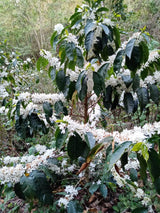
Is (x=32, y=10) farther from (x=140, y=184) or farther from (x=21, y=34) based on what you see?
(x=140, y=184)

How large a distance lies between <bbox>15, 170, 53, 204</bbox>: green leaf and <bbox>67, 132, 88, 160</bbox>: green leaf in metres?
0.24

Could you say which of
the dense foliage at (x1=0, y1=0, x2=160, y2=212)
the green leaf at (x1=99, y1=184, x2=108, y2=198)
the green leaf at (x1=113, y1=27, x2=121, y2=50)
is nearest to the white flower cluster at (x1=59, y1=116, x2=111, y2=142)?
the dense foliage at (x1=0, y1=0, x2=160, y2=212)

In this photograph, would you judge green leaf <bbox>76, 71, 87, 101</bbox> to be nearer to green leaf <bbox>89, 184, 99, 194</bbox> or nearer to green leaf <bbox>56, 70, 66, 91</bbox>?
green leaf <bbox>56, 70, 66, 91</bbox>

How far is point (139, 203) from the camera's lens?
61.4 inches

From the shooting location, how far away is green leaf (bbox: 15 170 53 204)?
96 cm

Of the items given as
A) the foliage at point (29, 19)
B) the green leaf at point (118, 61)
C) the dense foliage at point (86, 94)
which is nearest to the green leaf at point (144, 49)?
the dense foliage at point (86, 94)

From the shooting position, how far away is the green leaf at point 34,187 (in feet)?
3.15

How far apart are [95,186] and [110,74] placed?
0.95 metres

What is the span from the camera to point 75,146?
0.94 m

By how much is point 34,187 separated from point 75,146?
33cm

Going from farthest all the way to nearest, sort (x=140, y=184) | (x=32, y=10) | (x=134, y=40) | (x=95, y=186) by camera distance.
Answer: (x=32, y=10), (x=140, y=184), (x=95, y=186), (x=134, y=40)

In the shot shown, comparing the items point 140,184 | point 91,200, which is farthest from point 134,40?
point 140,184

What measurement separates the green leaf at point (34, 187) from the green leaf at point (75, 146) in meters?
0.24

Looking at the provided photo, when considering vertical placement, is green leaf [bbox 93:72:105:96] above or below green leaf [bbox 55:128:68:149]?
above
